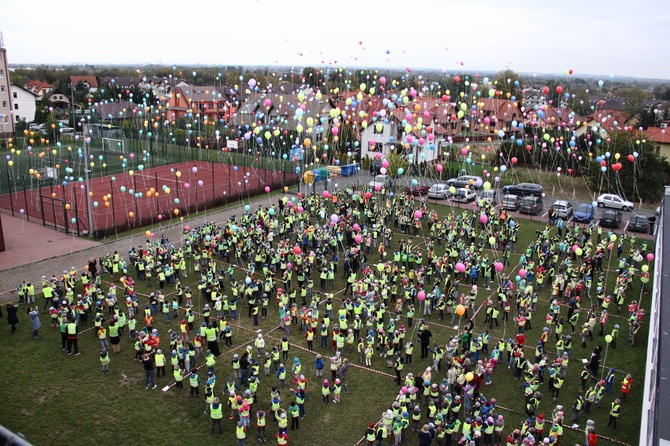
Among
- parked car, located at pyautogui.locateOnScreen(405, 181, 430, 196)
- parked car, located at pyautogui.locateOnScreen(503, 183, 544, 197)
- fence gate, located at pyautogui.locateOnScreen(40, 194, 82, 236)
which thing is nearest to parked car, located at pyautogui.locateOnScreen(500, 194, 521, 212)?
parked car, located at pyautogui.locateOnScreen(503, 183, 544, 197)

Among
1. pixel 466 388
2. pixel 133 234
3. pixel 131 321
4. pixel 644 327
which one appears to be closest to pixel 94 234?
pixel 133 234

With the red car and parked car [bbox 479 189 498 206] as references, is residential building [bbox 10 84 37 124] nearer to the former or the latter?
the red car

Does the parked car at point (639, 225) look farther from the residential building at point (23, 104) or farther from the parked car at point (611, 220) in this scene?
the residential building at point (23, 104)

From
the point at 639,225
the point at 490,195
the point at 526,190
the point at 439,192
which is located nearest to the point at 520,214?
the point at 490,195

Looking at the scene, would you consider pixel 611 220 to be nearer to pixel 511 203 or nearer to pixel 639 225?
pixel 639 225

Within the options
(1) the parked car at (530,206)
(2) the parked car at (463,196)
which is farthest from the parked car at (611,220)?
(2) the parked car at (463,196)
